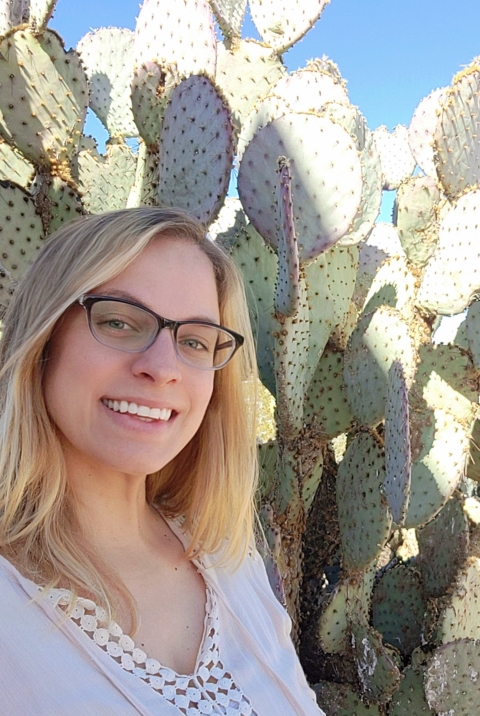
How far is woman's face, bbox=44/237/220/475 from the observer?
32.4 inches

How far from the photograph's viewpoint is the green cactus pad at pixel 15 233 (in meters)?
1.82

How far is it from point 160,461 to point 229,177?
1099 mm

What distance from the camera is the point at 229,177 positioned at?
1.78 metres

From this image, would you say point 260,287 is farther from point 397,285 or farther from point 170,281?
point 170,281

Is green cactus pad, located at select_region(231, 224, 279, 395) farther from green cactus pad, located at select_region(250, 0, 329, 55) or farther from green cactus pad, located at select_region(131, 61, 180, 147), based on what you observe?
green cactus pad, located at select_region(250, 0, 329, 55)

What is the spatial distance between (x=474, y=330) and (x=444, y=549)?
785 mm

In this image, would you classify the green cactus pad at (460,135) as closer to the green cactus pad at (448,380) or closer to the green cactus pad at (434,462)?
the green cactus pad at (448,380)

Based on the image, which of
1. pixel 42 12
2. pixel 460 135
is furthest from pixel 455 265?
pixel 42 12

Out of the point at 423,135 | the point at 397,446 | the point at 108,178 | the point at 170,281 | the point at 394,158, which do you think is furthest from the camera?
the point at 394,158

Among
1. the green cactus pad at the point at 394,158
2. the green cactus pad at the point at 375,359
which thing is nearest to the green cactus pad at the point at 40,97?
the green cactus pad at the point at 375,359

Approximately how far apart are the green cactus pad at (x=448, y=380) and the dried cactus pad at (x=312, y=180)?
2.72ft

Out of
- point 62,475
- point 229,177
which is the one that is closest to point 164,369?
point 62,475

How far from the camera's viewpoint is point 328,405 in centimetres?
217

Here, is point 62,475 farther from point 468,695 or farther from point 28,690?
point 468,695
